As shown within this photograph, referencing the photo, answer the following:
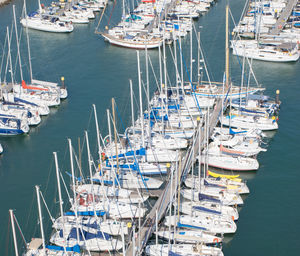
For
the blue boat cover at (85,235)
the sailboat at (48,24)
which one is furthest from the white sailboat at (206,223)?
the sailboat at (48,24)

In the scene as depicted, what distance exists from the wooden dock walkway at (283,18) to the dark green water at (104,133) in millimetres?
9529

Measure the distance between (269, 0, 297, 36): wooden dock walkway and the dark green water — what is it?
9.53m

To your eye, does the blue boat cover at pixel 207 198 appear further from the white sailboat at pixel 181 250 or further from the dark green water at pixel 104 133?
the white sailboat at pixel 181 250

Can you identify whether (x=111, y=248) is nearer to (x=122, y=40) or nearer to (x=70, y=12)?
(x=122, y=40)

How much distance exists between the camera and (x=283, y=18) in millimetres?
112688

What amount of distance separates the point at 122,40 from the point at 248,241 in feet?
179

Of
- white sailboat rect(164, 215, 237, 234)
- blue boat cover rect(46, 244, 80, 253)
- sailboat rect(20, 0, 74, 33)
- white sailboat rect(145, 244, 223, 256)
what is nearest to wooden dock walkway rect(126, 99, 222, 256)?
white sailboat rect(145, 244, 223, 256)

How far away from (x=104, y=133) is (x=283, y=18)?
5255 cm

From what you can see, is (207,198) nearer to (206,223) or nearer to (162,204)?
(206,223)

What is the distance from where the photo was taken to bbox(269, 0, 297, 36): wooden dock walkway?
107m

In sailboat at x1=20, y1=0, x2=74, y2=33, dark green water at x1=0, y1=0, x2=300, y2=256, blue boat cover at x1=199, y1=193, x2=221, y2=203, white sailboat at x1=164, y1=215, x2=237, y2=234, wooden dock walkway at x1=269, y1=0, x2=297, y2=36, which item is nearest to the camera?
white sailboat at x1=164, y1=215, x2=237, y2=234

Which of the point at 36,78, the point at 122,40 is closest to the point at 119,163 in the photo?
the point at 36,78

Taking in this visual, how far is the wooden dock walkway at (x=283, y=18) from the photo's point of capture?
10669 cm

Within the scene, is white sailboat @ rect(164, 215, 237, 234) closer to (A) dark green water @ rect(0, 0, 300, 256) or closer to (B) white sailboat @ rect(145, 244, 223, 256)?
(A) dark green water @ rect(0, 0, 300, 256)
